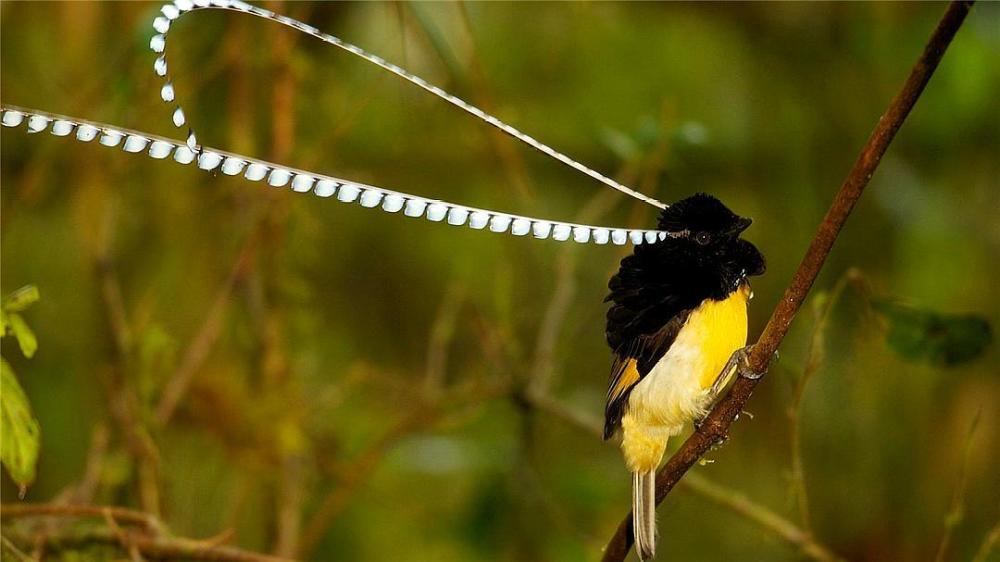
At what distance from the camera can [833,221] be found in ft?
1.72

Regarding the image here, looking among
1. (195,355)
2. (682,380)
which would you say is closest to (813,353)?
(682,380)

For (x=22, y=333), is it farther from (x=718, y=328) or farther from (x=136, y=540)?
(x=718, y=328)

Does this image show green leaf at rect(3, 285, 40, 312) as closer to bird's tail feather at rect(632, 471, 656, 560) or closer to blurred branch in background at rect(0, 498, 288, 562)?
blurred branch in background at rect(0, 498, 288, 562)

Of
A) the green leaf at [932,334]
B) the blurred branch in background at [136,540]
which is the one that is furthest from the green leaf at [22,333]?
the green leaf at [932,334]

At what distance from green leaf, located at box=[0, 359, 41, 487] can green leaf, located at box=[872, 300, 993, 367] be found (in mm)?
712

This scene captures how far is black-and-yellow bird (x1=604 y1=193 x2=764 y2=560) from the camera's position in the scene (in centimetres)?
63

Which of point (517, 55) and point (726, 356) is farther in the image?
point (517, 55)

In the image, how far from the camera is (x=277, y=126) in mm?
1552

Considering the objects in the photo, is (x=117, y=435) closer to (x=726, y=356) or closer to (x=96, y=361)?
(x=96, y=361)

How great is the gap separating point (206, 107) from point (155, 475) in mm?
787

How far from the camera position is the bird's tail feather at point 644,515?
2.31 feet

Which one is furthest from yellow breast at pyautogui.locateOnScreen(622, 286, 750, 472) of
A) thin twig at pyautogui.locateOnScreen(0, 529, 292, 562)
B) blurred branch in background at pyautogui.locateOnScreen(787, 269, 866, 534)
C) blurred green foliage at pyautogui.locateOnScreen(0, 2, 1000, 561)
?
blurred green foliage at pyautogui.locateOnScreen(0, 2, 1000, 561)

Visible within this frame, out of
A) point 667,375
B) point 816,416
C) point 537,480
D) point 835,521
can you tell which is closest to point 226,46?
point 537,480

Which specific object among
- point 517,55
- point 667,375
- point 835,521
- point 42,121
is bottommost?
point 835,521
